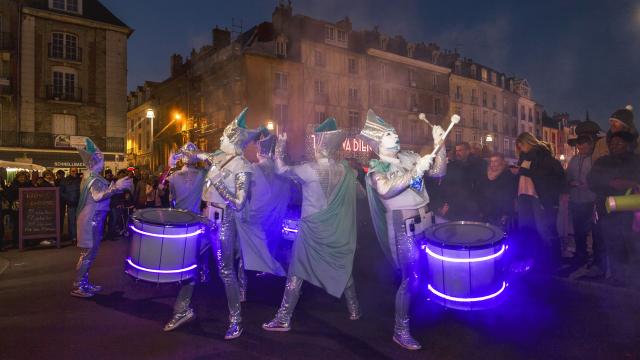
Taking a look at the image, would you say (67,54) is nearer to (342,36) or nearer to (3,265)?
(342,36)

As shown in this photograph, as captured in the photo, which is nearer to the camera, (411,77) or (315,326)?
(315,326)

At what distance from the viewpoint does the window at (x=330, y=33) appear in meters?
34.3

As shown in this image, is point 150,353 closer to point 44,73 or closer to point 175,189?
point 175,189

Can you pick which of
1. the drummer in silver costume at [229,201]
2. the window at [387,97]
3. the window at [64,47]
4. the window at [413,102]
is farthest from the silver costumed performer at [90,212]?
the window at [413,102]

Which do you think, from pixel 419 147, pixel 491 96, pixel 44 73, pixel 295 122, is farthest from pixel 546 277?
pixel 491 96

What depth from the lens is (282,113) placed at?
32.0 meters

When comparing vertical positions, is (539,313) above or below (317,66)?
below

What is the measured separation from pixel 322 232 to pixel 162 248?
5.08 ft

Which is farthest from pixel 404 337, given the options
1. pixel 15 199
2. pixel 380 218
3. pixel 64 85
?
pixel 64 85

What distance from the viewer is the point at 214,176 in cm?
440

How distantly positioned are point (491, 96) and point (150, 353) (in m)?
50.7

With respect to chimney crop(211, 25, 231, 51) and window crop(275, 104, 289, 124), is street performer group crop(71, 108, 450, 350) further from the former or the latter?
chimney crop(211, 25, 231, 51)

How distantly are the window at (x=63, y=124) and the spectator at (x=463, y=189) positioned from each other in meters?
28.7

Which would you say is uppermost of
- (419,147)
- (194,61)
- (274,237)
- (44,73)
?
(194,61)
